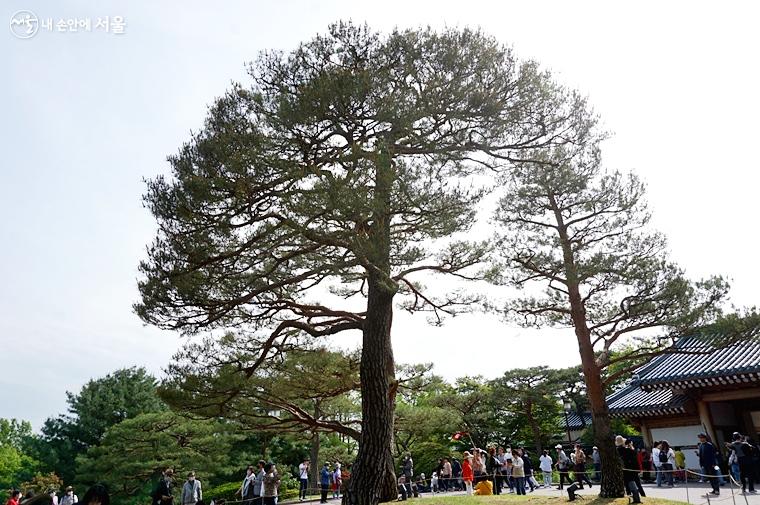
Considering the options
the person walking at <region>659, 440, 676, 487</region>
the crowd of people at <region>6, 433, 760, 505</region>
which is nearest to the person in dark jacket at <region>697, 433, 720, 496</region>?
the crowd of people at <region>6, 433, 760, 505</region>

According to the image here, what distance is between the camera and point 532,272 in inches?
430

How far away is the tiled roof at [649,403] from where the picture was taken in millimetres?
15828

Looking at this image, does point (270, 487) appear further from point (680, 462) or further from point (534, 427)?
point (534, 427)

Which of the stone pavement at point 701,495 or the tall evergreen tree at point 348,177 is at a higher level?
the tall evergreen tree at point 348,177

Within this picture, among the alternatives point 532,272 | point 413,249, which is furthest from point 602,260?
point 413,249

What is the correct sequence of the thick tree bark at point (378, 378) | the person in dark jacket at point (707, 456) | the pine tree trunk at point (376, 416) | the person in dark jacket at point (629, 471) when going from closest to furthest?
1. the thick tree bark at point (378, 378)
2. the pine tree trunk at point (376, 416)
3. the person in dark jacket at point (629, 471)
4. the person in dark jacket at point (707, 456)

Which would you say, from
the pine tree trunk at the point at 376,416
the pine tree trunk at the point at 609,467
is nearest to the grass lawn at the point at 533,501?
the pine tree trunk at the point at 609,467

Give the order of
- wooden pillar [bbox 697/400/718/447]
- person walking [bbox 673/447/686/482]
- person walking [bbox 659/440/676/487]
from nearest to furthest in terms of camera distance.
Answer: person walking [bbox 659/440/676/487]
wooden pillar [bbox 697/400/718/447]
person walking [bbox 673/447/686/482]

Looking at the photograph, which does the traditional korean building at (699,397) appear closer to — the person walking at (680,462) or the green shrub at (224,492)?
the person walking at (680,462)

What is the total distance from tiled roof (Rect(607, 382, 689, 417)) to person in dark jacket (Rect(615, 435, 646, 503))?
20.8 feet

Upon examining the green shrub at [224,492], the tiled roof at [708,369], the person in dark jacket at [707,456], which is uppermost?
the tiled roof at [708,369]

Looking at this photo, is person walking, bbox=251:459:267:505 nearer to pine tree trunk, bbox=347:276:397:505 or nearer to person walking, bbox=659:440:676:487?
pine tree trunk, bbox=347:276:397:505

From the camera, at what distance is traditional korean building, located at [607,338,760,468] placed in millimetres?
13766

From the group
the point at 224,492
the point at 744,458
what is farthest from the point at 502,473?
the point at 224,492
